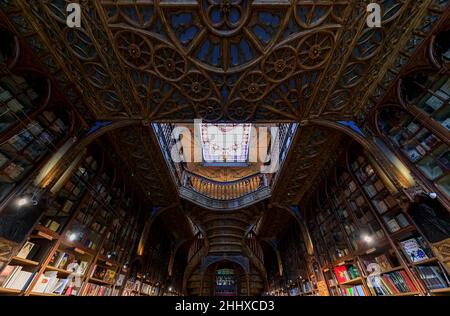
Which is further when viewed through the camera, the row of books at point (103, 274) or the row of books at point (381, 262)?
the row of books at point (103, 274)

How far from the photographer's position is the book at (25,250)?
3297mm

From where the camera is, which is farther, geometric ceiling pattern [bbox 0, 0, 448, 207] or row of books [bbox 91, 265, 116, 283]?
row of books [bbox 91, 265, 116, 283]

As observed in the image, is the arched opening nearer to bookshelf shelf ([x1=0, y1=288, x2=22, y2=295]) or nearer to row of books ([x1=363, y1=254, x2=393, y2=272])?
row of books ([x1=363, y1=254, x2=393, y2=272])

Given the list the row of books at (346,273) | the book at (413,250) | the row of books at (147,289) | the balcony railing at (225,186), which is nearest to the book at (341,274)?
the row of books at (346,273)

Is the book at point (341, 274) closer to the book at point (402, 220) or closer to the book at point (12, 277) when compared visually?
the book at point (402, 220)

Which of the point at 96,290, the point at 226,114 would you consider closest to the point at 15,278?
the point at 96,290

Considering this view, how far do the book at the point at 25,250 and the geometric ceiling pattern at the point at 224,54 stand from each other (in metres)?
2.72

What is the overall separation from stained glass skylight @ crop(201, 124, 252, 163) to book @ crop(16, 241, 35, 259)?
29.6ft

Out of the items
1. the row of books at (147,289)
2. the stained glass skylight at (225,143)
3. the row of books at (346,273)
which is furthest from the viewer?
the stained glass skylight at (225,143)

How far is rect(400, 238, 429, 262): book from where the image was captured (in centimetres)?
329

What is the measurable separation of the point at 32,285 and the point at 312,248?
752 centimetres

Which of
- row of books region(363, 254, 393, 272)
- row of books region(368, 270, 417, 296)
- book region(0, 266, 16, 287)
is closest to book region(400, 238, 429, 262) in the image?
row of books region(368, 270, 417, 296)

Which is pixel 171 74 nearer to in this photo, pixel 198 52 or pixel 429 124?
pixel 198 52

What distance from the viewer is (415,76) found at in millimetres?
3344
